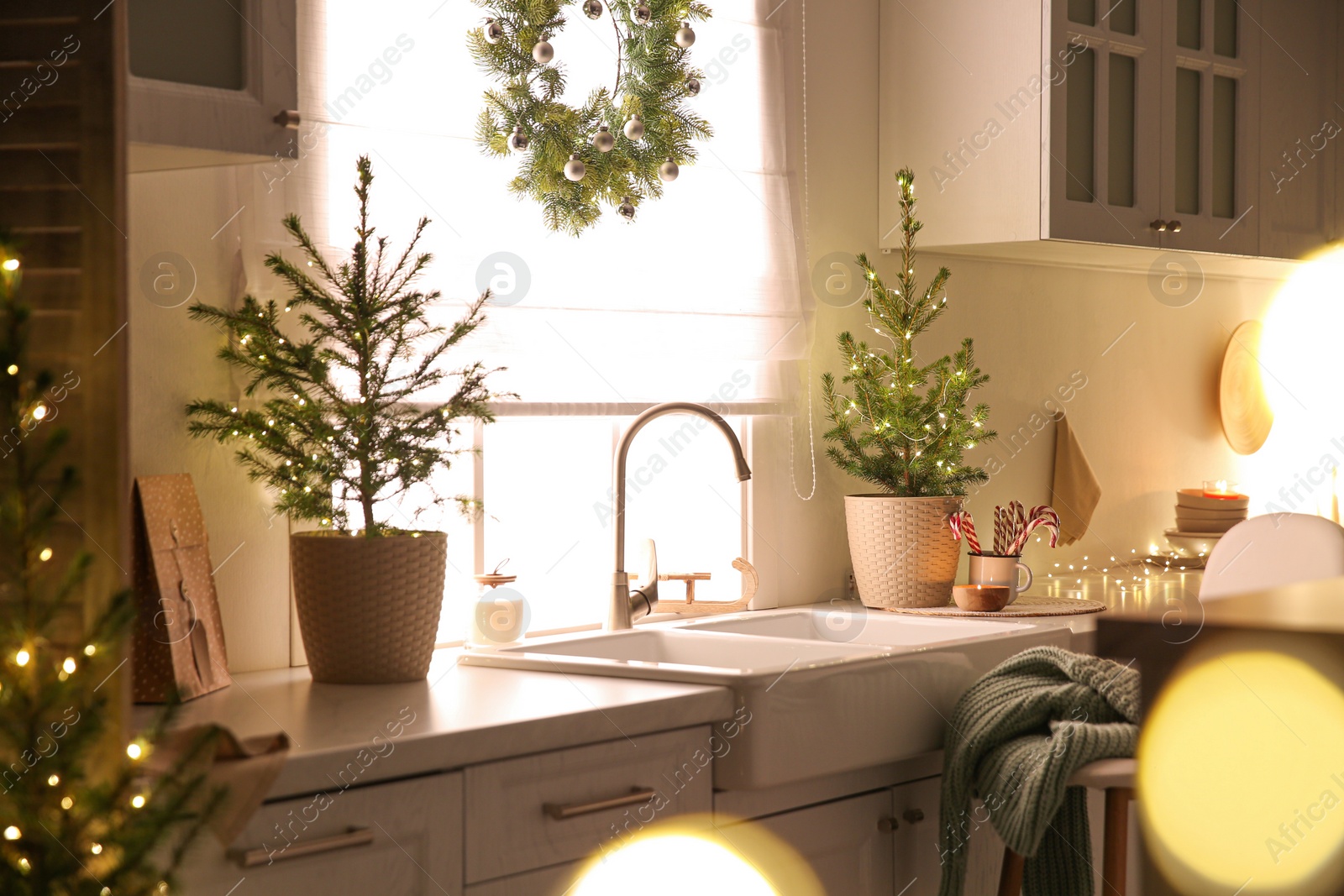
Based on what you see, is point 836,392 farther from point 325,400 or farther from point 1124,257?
point 325,400

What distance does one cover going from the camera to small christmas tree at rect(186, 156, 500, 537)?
1812mm

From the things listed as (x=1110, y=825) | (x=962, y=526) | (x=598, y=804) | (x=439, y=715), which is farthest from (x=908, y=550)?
(x=439, y=715)

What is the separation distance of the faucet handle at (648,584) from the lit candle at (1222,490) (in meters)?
1.87

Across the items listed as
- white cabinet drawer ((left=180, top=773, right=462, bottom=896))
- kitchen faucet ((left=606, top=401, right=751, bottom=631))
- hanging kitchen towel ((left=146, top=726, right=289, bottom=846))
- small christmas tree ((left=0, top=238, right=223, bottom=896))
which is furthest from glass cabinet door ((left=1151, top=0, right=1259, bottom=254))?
small christmas tree ((left=0, top=238, right=223, bottom=896))

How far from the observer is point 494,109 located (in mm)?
2238

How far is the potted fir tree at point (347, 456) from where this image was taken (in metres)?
1.80

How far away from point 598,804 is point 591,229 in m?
1.10

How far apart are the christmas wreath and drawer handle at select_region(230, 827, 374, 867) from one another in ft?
3.89

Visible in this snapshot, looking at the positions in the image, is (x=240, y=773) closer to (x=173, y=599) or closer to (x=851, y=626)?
(x=173, y=599)

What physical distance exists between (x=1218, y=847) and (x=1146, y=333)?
3.12 metres

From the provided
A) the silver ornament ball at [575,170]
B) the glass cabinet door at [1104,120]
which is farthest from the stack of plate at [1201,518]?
the silver ornament ball at [575,170]

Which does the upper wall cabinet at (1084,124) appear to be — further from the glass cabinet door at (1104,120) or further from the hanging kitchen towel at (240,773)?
the hanging kitchen towel at (240,773)

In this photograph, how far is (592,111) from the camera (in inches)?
92.0

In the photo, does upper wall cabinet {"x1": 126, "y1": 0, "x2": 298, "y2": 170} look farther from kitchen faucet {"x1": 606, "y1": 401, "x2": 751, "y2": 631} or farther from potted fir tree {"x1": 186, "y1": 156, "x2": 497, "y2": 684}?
kitchen faucet {"x1": 606, "y1": 401, "x2": 751, "y2": 631}
